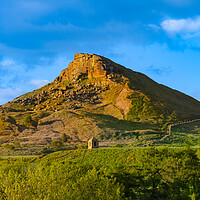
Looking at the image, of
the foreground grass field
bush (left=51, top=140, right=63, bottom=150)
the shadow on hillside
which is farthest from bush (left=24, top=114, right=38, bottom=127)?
the foreground grass field

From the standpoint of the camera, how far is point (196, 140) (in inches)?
2857

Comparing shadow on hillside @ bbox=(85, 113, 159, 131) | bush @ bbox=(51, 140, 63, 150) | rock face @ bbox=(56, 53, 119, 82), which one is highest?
rock face @ bbox=(56, 53, 119, 82)

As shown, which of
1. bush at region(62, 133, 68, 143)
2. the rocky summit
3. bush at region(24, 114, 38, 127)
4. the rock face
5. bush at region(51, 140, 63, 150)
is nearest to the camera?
bush at region(51, 140, 63, 150)

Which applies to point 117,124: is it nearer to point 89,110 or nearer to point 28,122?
point 89,110

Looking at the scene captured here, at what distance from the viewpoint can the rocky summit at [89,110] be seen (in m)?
85.4

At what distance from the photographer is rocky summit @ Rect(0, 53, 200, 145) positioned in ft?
280

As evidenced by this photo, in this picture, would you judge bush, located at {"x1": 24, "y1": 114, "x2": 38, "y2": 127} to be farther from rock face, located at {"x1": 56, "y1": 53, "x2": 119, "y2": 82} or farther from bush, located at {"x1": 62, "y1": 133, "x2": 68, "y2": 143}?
rock face, located at {"x1": 56, "y1": 53, "x2": 119, "y2": 82}

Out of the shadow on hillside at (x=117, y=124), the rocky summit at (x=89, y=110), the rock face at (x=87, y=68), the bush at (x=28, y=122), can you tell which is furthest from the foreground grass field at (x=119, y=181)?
the rock face at (x=87, y=68)

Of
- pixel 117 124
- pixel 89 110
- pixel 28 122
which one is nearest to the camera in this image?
pixel 117 124

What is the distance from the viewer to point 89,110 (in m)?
109

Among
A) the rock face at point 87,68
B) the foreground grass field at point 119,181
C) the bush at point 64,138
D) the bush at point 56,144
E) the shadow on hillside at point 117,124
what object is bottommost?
the foreground grass field at point 119,181

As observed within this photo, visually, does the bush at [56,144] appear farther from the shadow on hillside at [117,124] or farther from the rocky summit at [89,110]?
the shadow on hillside at [117,124]

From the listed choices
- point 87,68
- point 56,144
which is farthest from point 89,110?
point 87,68

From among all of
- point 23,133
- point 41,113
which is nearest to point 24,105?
point 41,113
